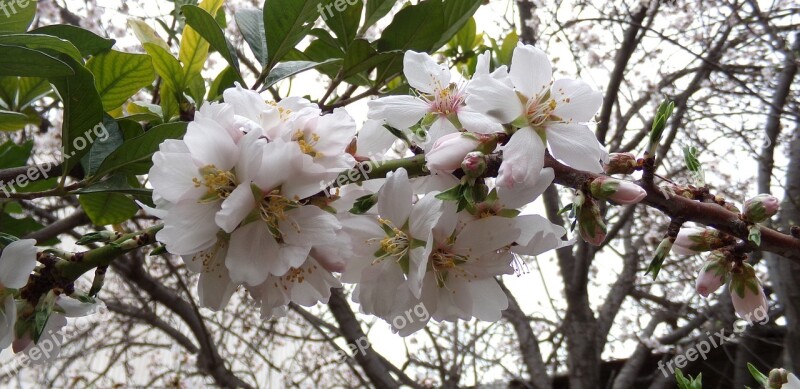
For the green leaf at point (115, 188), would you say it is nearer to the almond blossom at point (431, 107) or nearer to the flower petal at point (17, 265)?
the flower petal at point (17, 265)

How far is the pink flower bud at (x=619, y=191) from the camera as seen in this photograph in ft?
1.51

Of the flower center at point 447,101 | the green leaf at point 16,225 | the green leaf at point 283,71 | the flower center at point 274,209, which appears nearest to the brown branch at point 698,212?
the flower center at point 447,101

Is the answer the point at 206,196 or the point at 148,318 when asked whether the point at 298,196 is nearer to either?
the point at 206,196

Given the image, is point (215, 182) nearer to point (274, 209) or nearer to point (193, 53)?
point (274, 209)

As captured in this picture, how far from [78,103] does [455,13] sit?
1.76ft

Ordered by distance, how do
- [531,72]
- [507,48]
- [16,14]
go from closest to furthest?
[531,72] < [16,14] < [507,48]

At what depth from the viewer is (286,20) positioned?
27.3 inches

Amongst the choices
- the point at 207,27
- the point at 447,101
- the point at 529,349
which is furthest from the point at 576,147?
the point at 529,349

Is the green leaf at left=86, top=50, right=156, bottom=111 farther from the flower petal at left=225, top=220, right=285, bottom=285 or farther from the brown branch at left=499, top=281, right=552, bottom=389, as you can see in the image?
the brown branch at left=499, top=281, right=552, bottom=389

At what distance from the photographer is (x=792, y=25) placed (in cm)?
266

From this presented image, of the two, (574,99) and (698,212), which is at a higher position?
(574,99)

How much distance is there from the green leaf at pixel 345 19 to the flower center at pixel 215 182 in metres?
0.40

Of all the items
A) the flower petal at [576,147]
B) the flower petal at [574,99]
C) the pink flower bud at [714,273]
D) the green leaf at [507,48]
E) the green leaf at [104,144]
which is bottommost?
the pink flower bud at [714,273]

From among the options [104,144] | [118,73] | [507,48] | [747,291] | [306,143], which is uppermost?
[507,48]
